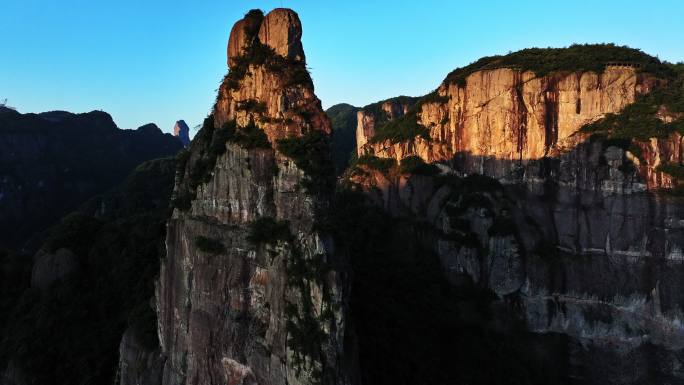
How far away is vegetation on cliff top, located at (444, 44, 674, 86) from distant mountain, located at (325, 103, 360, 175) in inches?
2030

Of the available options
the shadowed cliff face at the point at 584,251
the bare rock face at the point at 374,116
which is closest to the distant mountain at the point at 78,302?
the shadowed cliff face at the point at 584,251

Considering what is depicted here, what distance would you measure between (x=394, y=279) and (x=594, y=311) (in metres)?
18.7

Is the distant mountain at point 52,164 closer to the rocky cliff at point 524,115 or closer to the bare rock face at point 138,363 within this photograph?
the bare rock face at point 138,363

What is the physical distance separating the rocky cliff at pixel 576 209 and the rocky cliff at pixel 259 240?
2844 cm

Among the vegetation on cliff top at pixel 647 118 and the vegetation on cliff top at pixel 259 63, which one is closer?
the vegetation on cliff top at pixel 259 63

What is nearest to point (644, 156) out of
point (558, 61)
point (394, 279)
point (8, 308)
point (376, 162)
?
point (558, 61)

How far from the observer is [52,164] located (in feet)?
344

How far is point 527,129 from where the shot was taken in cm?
4812

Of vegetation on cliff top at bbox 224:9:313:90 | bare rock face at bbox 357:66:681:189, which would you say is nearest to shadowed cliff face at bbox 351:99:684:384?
bare rock face at bbox 357:66:681:189

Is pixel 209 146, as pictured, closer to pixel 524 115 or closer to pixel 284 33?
pixel 284 33

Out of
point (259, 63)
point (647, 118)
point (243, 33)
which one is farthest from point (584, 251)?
point (243, 33)

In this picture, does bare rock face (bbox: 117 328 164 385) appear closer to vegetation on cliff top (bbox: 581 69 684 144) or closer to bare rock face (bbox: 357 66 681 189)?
bare rock face (bbox: 357 66 681 189)

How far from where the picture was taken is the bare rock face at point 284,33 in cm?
2406

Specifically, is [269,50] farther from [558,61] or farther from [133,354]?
[558,61]
